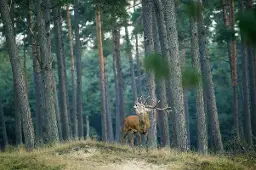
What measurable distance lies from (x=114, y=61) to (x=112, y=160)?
28011 millimetres

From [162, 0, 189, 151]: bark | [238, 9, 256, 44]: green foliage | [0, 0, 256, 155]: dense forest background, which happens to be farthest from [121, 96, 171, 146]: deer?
[238, 9, 256, 44]: green foliage

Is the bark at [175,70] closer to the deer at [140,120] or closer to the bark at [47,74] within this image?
the deer at [140,120]

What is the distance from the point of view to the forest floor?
1084 cm

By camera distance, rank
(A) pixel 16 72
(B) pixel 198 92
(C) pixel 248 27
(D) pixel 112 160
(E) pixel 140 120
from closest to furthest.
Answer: (C) pixel 248 27
(D) pixel 112 160
(E) pixel 140 120
(A) pixel 16 72
(B) pixel 198 92

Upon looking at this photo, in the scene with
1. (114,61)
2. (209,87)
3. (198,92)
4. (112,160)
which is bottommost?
(112,160)

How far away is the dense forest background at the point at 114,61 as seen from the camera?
20.6 meters

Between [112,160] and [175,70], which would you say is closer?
[112,160]

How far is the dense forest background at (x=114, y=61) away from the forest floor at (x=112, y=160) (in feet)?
7.97

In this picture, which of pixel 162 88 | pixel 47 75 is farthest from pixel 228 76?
pixel 47 75

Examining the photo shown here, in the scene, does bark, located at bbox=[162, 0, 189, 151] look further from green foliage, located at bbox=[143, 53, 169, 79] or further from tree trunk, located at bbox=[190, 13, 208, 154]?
green foliage, located at bbox=[143, 53, 169, 79]

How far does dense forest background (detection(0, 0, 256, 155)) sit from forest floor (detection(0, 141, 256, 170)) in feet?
7.97

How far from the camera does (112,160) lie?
38.3ft

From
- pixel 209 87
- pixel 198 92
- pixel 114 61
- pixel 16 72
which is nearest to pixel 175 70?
pixel 198 92

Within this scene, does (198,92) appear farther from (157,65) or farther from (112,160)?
(157,65)
